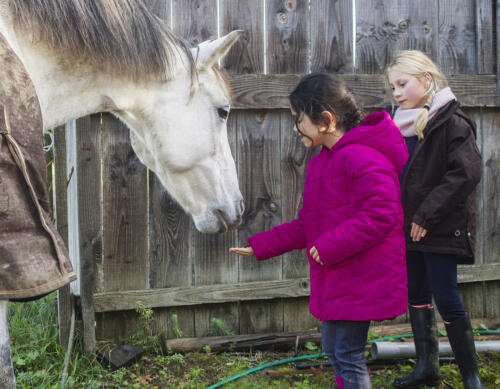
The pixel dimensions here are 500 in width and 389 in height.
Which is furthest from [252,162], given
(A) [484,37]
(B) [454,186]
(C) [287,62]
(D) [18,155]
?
(D) [18,155]

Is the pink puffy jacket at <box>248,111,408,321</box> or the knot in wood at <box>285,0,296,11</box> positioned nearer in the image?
the pink puffy jacket at <box>248,111,408,321</box>

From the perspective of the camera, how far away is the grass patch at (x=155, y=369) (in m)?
2.48

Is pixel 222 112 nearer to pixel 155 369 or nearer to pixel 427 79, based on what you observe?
pixel 427 79

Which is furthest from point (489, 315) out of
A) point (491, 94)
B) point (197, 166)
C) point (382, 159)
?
point (197, 166)

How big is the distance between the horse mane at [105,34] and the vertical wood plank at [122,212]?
1.11m

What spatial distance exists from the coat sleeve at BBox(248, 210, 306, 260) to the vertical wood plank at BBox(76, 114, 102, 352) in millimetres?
1154

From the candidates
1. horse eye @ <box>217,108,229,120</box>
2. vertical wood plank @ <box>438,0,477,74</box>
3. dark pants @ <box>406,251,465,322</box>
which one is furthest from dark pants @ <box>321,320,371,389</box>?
vertical wood plank @ <box>438,0,477,74</box>

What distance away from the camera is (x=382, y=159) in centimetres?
172

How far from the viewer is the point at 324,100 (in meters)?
1.77

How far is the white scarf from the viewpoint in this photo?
2.30m

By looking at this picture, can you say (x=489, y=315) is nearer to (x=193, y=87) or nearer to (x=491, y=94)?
(x=491, y=94)

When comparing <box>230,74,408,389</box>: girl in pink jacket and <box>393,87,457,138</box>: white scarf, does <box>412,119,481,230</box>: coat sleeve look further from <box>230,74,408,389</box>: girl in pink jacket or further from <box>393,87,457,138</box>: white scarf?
<box>230,74,408,389</box>: girl in pink jacket

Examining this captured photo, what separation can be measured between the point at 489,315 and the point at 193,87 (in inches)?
111

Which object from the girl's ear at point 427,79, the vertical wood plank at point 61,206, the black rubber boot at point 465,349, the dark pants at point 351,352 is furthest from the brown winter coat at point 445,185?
the vertical wood plank at point 61,206
